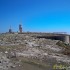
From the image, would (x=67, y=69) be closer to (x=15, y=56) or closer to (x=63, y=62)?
(x=63, y=62)

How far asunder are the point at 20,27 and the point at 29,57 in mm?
34814

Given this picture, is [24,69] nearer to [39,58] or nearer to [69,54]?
[39,58]

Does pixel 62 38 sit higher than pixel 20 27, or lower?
lower

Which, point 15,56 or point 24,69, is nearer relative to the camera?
point 24,69

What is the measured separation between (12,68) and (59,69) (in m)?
2.42

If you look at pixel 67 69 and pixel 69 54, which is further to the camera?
pixel 69 54

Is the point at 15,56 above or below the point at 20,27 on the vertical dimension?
below

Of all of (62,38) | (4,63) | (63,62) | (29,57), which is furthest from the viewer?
(62,38)

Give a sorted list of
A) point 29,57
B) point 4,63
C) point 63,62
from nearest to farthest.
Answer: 1. point 4,63
2. point 63,62
3. point 29,57

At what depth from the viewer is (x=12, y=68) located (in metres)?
7.46

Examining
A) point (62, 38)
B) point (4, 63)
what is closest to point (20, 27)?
point (62, 38)

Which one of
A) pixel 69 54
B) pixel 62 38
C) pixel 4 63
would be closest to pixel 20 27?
pixel 62 38

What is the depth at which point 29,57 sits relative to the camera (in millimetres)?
10055

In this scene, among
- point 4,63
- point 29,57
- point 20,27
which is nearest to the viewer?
point 4,63
